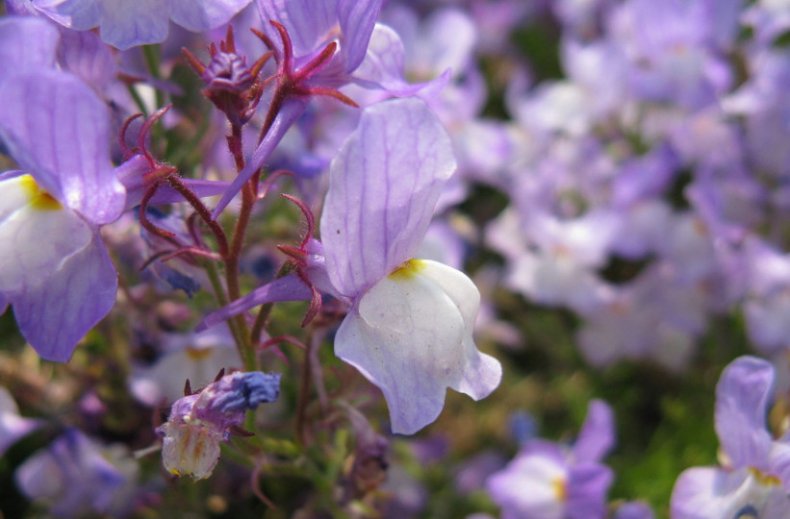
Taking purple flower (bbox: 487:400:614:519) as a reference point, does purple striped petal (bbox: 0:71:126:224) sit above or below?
above

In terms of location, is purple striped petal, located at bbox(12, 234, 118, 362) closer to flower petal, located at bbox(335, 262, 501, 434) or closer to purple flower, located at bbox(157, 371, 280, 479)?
purple flower, located at bbox(157, 371, 280, 479)

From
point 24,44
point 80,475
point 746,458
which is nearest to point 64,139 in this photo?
point 24,44

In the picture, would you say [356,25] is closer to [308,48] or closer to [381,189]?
[308,48]

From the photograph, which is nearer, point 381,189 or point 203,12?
point 381,189

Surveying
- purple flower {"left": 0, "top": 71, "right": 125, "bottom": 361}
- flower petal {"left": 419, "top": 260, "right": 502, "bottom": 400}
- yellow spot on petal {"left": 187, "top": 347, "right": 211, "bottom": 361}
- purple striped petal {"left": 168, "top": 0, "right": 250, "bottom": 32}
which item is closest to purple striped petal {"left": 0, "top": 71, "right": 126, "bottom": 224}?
purple flower {"left": 0, "top": 71, "right": 125, "bottom": 361}

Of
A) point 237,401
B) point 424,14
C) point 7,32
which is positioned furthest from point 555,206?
point 7,32

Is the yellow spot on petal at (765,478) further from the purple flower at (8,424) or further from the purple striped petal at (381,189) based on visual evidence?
the purple flower at (8,424)

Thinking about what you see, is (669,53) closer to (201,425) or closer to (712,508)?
(712,508)

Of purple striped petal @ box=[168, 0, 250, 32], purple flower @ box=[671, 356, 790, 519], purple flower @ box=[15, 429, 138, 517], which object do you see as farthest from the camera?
purple flower @ box=[15, 429, 138, 517]
